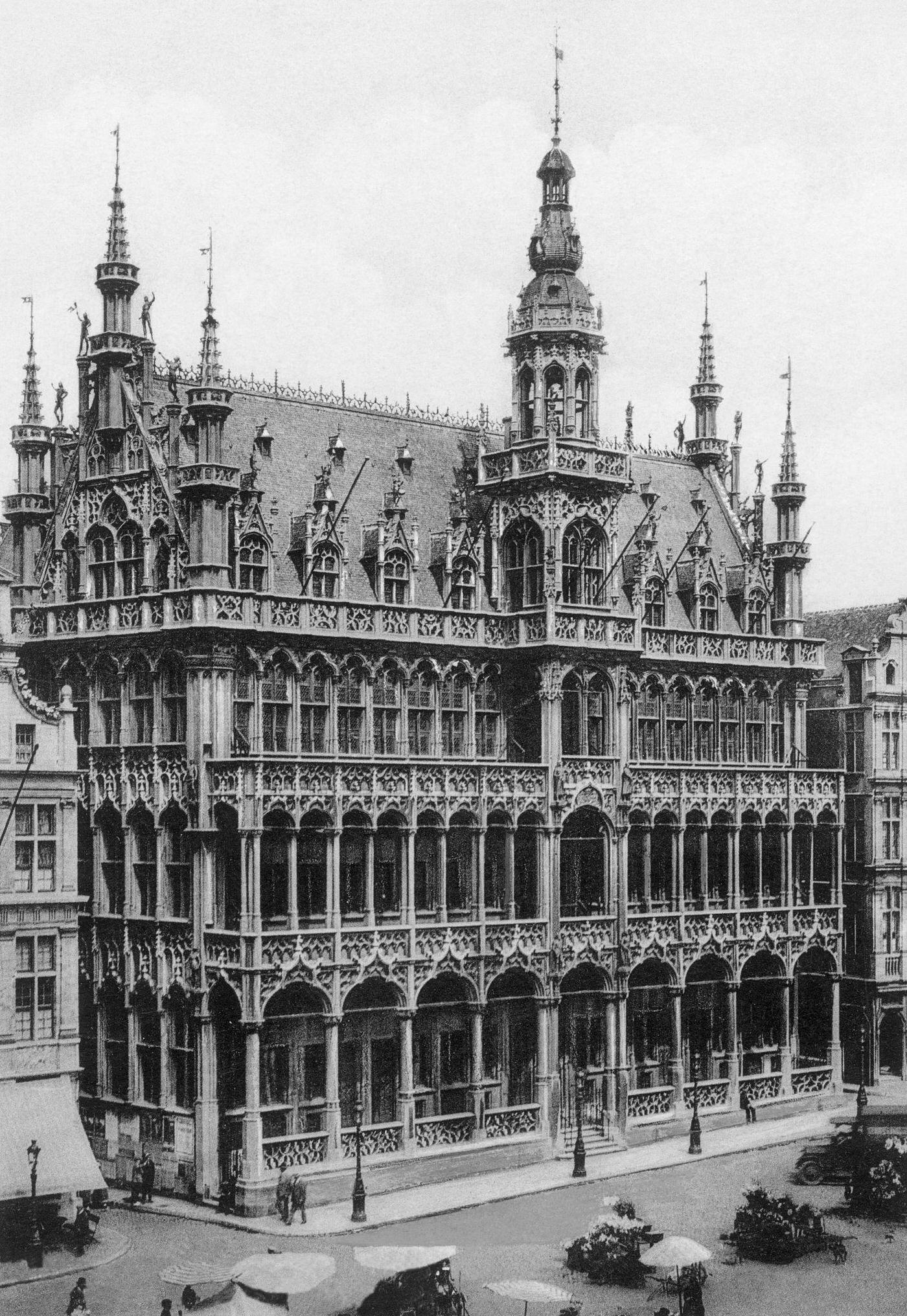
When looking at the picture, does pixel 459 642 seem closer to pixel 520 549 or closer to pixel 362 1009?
pixel 520 549

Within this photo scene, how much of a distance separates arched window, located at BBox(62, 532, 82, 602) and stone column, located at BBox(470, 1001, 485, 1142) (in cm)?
1874

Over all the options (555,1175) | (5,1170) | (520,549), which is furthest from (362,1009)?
(520,549)

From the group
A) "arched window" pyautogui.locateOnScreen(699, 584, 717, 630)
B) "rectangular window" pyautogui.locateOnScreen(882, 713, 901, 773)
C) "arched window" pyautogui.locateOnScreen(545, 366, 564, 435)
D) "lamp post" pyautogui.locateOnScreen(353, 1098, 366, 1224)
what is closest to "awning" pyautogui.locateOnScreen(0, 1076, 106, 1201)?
"lamp post" pyautogui.locateOnScreen(353, 1098, 366, 1224)

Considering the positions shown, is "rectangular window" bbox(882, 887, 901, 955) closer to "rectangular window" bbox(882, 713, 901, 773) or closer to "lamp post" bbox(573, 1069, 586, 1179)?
"rectangular window" bbox(882, 713, 901, 773)

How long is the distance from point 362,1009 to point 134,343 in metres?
22.5

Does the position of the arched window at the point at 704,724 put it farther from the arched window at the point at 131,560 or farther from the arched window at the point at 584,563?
the arched window at the point at 131,560

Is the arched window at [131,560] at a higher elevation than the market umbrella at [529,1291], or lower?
higher

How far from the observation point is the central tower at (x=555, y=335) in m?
65.4

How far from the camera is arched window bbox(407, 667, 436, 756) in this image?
6256 centimetres

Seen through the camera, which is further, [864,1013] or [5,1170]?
[864,1013]

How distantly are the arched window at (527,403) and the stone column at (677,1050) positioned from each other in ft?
66.2

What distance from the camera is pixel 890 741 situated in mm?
75438

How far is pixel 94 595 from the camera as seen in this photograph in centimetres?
6153

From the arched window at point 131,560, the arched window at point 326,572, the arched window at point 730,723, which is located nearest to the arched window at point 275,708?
the arched window at point 326,572
